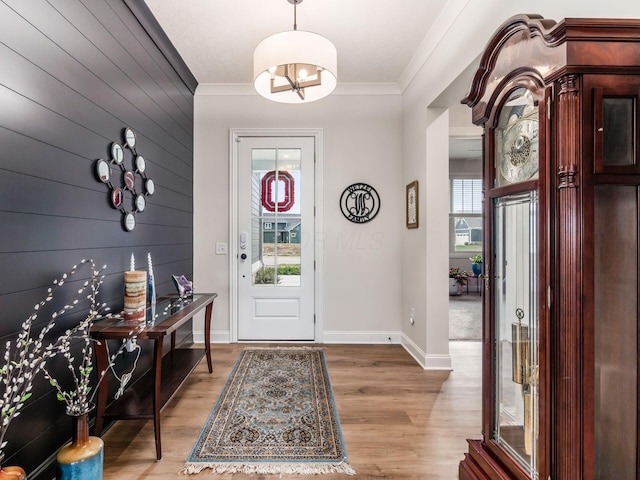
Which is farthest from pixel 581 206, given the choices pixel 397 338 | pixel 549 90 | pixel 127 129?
pixel 397 338

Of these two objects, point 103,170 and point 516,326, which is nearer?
point 516,326

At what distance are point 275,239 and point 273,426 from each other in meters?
1.99

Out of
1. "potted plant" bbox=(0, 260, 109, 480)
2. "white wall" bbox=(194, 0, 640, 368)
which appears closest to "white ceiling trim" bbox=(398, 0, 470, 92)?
"white wall" bbox=(194, 0, 640, 368)

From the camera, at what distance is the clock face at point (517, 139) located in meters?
1.17

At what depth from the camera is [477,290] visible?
23.8 feet

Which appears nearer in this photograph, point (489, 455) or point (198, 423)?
point (489, 455)

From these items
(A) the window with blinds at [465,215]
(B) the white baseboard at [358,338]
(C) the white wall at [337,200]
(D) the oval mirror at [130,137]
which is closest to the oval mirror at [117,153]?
(D) the oval mirror at [130,137]

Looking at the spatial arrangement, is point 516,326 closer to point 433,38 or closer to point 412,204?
point 412,204

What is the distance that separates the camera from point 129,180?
7.25ft

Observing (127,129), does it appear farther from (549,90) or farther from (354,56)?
(549,90)

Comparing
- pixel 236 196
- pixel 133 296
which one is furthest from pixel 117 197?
pixel 236 196

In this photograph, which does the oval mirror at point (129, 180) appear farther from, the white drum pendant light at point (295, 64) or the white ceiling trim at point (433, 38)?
the white ceiling trim at point (433, 38)

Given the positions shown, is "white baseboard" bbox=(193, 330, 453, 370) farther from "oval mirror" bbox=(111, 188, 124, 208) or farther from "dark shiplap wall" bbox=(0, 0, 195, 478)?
"oval mirror" bbox=(111, 188, 124, 208)

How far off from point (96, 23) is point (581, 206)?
2.46m
